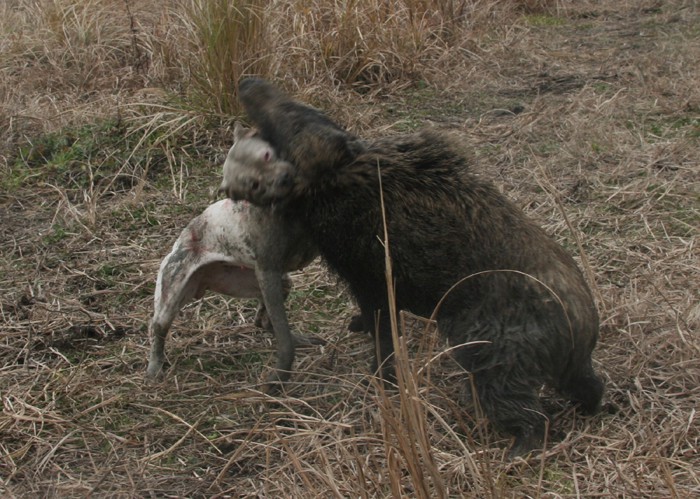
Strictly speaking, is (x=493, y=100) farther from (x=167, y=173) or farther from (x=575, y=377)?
(x=575, y=377)

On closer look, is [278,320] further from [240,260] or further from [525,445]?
[525,445]

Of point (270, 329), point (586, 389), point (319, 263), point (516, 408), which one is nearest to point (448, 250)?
point (516, 408)

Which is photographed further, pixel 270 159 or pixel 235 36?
pixel 235 36

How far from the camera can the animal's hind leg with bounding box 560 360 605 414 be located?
3.96 m

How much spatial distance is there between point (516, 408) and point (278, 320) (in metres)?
1.15

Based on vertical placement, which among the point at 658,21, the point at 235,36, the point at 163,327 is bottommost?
the point at 658,21

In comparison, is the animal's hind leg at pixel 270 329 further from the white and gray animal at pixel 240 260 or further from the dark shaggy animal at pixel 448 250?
the dark shaggy animal at pixel 448 250

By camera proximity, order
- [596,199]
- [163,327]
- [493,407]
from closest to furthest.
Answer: [493,407] < [163,327] < [596,199]

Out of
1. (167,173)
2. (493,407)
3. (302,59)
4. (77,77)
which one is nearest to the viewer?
(493,407)

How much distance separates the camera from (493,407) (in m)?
3.83

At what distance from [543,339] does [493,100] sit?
450 centimetres

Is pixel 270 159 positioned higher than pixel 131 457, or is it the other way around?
pixel 270 159

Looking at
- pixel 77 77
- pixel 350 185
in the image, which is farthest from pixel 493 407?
pixel 77 77

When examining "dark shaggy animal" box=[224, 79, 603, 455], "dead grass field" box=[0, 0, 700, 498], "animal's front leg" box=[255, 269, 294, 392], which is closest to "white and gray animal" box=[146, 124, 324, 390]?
"animal's front leg" box=[255, 269, 294, 392]
